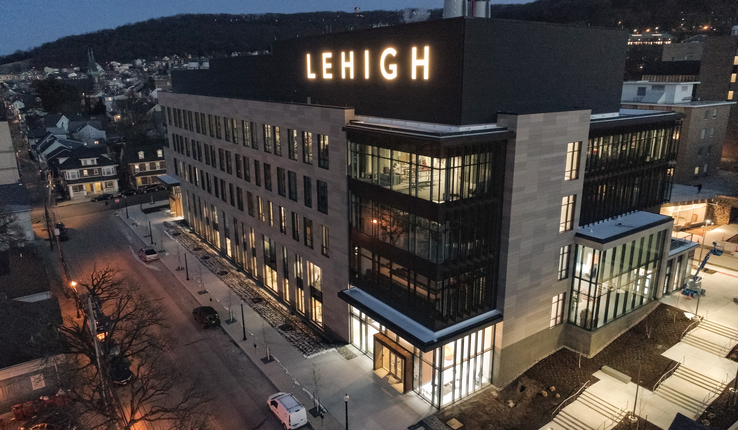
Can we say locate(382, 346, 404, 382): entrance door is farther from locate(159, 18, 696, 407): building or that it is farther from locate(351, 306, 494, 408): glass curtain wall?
locate(351, 306, 494, 408): glass curtain wall

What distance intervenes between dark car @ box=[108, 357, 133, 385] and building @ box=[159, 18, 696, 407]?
16.0 metres

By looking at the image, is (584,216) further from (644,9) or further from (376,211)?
A: (644,9)

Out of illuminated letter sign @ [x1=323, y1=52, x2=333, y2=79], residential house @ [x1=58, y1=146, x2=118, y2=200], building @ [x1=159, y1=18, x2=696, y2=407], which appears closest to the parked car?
building @ [x1=159, y1=18, x2=696, y2=407]

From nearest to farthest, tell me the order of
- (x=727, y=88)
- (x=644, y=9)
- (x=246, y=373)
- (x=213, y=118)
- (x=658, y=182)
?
1. (x=246, y=373)
2. (x=658, y=182)
3. (x=213, y=118)
4. (x=727, y=88)
5. (x=644, y=9)

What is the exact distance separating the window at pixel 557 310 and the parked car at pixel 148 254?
49.1 metres

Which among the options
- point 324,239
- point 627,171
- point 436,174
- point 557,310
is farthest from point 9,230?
point 627,171

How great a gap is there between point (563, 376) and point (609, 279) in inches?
332

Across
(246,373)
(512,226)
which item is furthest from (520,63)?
(246,373)

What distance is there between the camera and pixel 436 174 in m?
29.4

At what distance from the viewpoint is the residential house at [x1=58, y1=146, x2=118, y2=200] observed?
9619 centimetres

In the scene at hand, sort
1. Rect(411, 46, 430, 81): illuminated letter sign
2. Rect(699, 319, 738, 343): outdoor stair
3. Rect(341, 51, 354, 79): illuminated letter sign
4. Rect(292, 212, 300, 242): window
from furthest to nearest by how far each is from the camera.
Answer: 1. Rect(292, 212, 300, 242): window
2. Rect(699, 319, 738, 343): outdoor stair
3. Rect(341, 51, 354, 79): illuminated letter sign
4. Rect(411, 46, 430, 81): illuminated letter sign

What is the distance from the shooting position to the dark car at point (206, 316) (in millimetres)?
43750

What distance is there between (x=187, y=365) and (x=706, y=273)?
5326 cm

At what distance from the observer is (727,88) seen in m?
89.6
